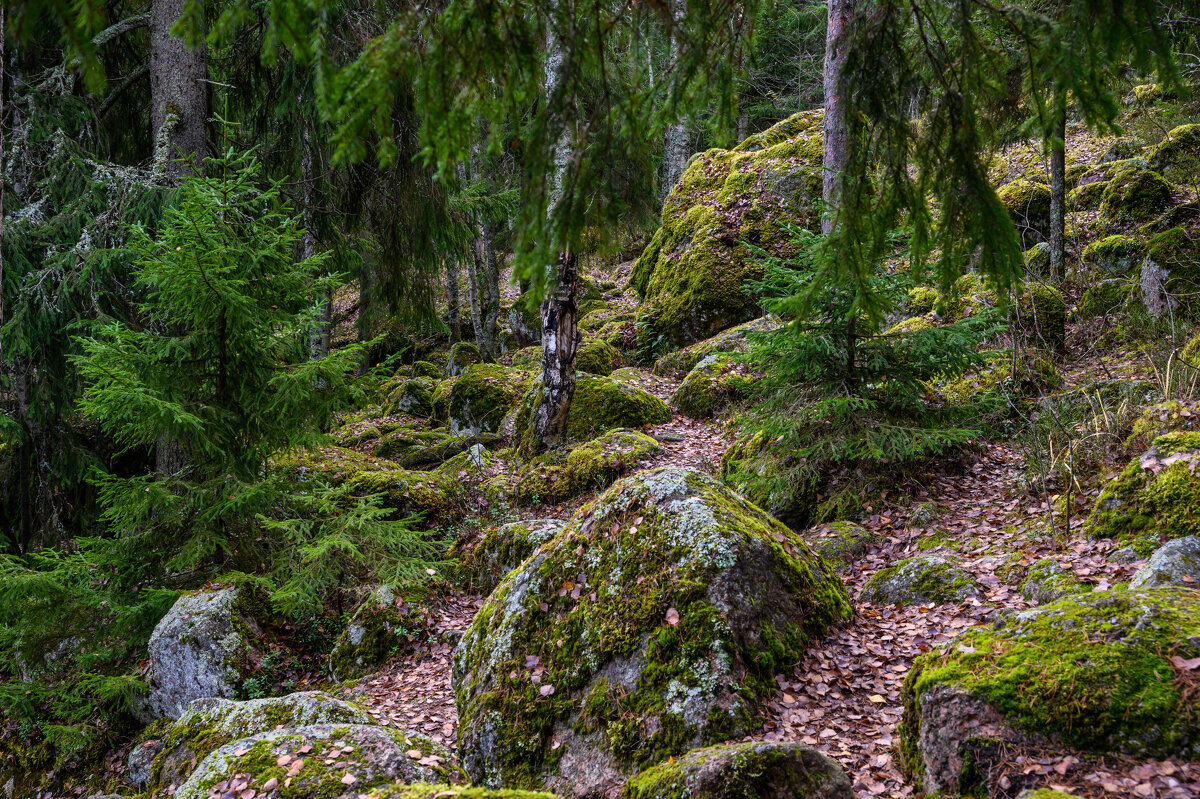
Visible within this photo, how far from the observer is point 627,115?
2.60 meters

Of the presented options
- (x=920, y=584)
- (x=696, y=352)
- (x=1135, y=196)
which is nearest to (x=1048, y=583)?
(x=920, y=584)

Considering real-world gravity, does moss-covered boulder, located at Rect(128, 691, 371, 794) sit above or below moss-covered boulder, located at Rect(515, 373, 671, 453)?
below

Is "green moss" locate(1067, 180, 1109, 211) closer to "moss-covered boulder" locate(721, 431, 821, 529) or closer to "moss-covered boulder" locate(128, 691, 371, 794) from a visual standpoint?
"moss-covered boulder" locate(721, 431, 821, 529)

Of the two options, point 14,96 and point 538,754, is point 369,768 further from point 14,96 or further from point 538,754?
point 14,96

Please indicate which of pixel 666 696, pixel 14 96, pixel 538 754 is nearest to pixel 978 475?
pixel 666 696

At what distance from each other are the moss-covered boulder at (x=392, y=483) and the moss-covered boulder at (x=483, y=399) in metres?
2.55

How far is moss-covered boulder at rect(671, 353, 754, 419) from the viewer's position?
9.08m

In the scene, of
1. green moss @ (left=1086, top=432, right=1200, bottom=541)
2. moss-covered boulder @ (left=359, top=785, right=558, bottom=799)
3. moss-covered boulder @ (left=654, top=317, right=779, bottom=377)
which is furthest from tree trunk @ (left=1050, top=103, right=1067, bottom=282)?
moss-covered boulder @ (left=359, top=785, right=558, bottom=799)

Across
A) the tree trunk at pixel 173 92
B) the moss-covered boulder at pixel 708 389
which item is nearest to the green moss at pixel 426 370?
the moss-covered boulder at pixel 708 389

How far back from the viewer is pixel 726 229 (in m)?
12.1

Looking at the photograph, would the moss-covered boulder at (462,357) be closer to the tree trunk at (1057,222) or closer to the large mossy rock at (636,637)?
the large mossy rock at (636,637)

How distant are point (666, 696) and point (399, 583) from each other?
341 centimetres

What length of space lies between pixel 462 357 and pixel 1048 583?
1261 cm

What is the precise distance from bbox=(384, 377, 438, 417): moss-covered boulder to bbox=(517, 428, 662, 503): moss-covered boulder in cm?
541
